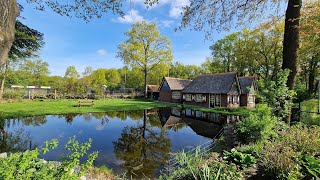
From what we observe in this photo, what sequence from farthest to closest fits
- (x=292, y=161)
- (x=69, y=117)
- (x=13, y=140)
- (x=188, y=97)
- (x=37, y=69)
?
(x=37, y=69), (x=188, y=97), (x=69, y=117), (x=13, y=140), (x=292, y=161)

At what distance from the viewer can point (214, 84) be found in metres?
27.4

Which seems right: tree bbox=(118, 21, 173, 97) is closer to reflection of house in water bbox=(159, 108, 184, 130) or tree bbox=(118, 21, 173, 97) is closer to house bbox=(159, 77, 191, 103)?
house bbox=(159, 77, 191, 103)

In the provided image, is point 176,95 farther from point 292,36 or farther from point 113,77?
point 113,77

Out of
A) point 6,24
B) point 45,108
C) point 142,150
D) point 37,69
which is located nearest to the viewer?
point 6,24

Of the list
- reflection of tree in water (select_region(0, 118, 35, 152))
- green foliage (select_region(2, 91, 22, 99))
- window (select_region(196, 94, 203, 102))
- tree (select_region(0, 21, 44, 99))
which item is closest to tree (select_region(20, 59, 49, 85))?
green foliage (select_region(2, 91, 22, 99))

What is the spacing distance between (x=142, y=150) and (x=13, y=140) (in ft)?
21.1

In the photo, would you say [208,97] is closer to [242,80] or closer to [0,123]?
[242,80]

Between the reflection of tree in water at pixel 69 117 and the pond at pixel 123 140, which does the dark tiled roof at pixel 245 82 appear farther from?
the reflection of tree in water at pixel 69 117

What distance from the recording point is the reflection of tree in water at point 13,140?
27.7ft

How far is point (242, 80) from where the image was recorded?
29.0 m

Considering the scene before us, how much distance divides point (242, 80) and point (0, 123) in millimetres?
27967

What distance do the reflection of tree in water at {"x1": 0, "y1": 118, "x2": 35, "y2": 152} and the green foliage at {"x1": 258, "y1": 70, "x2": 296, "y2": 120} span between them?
10125mm

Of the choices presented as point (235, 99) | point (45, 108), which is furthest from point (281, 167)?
point (235, 99)

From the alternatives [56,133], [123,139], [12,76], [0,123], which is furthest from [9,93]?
[123,139]
